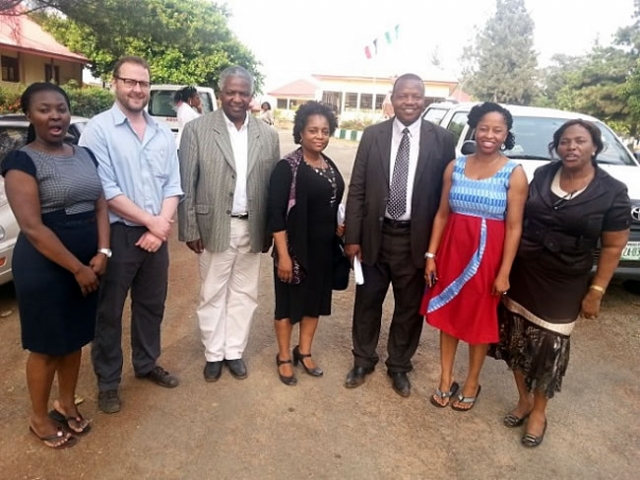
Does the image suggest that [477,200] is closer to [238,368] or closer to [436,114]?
[238,368]

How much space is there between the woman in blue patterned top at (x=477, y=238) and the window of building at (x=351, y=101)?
40299 mm

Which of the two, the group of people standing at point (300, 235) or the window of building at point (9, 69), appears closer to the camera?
the group of people standing at point (300, 235)

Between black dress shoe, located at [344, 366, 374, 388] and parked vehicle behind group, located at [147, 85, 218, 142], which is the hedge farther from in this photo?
black dress shoe, located at [344, 366, 374, 388]

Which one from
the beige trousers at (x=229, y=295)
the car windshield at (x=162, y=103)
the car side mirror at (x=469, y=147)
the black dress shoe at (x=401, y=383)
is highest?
the car windshield at (x=162, y=103)

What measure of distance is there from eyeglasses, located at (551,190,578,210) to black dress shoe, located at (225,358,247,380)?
2.20 meters

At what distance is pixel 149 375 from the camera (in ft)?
11.4

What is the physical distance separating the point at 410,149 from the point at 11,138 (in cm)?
400

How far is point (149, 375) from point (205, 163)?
143 cm

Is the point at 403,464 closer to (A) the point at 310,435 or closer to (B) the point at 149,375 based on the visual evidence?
(A) the point at 310,435

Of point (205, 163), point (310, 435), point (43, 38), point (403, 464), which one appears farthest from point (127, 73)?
point (43, 38)

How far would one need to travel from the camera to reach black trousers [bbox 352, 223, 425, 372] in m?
3.36

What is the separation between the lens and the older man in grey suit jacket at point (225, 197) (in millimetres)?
3230

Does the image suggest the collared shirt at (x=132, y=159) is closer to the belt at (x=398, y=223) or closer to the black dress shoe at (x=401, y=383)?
the belt at (x=398, y=223)

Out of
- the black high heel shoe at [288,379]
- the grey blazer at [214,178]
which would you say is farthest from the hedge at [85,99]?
the black high heel shoe at [288,379]
